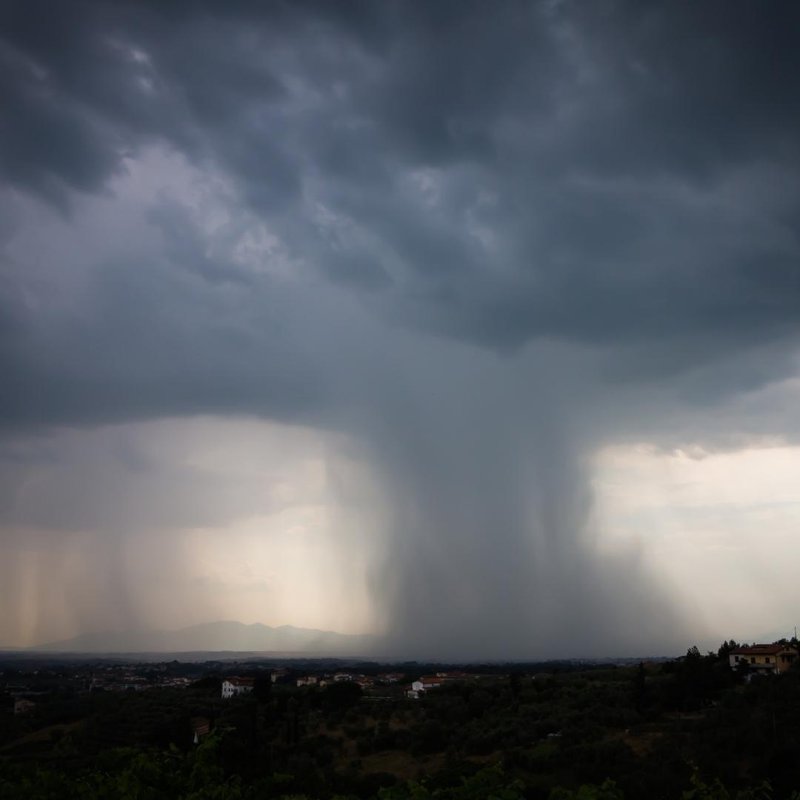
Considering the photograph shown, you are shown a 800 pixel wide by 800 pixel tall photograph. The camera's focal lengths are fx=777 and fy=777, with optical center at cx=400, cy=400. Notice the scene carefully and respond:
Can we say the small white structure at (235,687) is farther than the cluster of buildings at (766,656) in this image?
Yes

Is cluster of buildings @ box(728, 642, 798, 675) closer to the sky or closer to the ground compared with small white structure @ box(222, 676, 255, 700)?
closer to the sky

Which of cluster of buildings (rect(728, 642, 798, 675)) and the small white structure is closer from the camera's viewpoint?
cluster of buildings (rect(728, 642, 798, 675))

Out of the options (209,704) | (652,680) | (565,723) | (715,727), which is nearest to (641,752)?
(715,727)

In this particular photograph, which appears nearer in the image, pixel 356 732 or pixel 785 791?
pixel 785 791

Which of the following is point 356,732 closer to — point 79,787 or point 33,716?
point 33,716

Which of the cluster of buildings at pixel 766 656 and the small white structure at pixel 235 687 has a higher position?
the cluster of buildings at pixel 766 656

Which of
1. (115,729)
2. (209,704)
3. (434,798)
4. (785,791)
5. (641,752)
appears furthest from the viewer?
(209,704)

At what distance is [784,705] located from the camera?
3688 centimetres

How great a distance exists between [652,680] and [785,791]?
31.2 meters

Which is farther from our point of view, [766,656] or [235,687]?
[235,687]

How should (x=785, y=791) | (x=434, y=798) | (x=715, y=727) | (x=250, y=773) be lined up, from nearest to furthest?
(x=434, y=798)
(x=250, y=773)
(x=785, y=791)
(x=715, y=727)

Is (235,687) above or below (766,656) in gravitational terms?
below

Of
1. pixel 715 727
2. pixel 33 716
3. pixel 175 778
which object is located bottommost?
pixel 33 716

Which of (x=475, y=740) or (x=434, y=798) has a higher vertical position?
(x=434, y=798)
